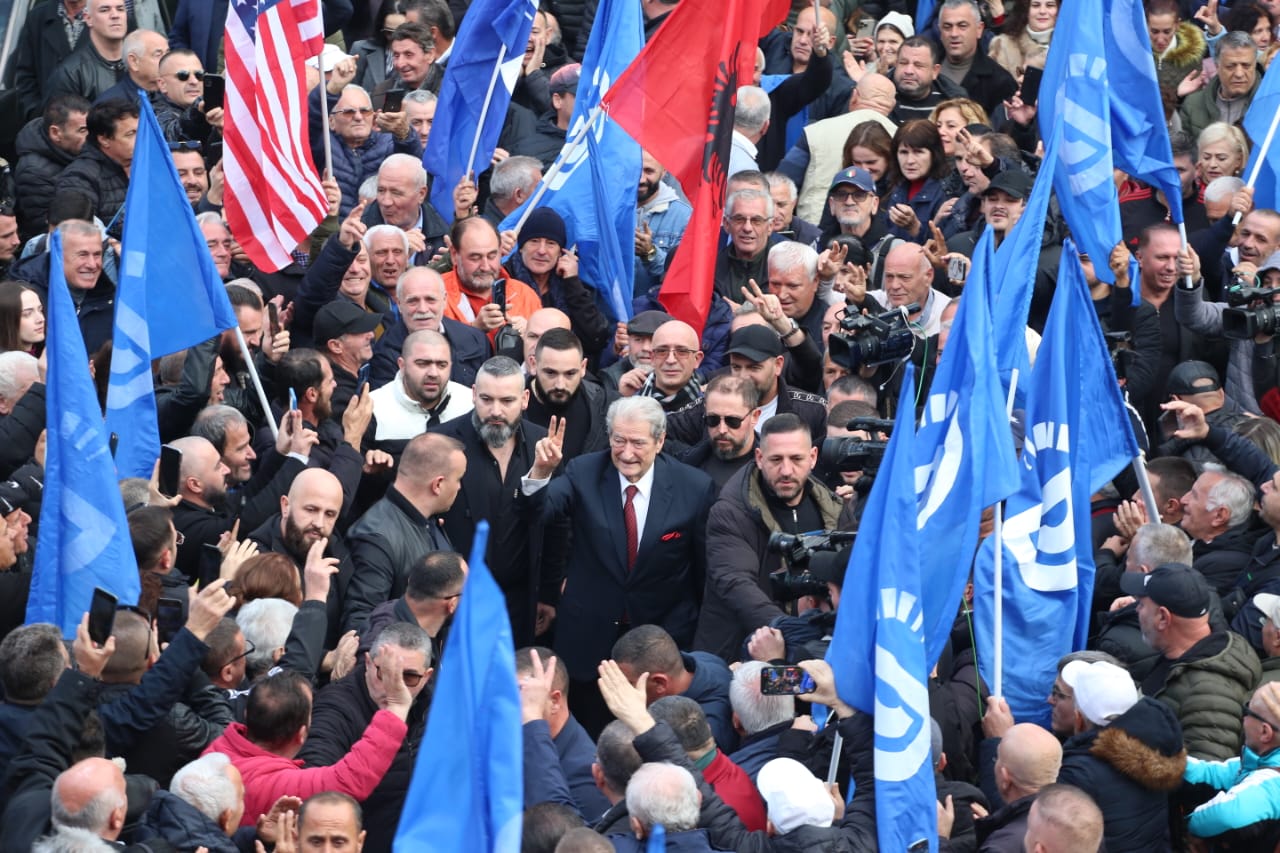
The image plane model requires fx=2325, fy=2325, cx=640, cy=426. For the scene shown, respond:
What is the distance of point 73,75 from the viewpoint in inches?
607

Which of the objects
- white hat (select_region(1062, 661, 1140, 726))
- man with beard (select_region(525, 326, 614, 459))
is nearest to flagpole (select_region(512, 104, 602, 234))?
man with beard (select_region(525, 326, 614, 459))

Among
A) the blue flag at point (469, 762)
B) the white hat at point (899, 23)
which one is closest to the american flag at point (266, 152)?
the white hat at point (899, 23)

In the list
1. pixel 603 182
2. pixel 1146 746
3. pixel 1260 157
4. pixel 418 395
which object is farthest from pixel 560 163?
pixel 1146 746

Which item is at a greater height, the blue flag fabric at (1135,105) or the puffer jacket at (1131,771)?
the blue flag fabric at (1135,105)

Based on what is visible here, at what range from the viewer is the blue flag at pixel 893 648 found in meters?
7.99

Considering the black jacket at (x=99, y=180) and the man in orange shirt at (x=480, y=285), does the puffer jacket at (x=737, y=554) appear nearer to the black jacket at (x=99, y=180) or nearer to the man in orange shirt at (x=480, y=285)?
the man in orange shirt at (x=480, y=285)

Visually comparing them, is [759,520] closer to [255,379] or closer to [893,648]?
[893,648]

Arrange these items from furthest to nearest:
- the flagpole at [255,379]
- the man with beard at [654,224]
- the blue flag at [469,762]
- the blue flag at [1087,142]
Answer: the man with beard at [654,224] < the blue flag at [1087,142] < the flagpole at [255,379] < the blue flag at [469,762]

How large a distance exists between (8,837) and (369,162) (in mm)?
7224

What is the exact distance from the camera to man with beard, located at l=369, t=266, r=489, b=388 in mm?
11938

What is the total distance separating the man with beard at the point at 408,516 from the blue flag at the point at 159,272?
1148 millimetres

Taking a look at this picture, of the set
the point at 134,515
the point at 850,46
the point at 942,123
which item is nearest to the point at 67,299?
the point at 134,515

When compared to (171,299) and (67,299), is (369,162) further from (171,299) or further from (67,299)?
(67,299)

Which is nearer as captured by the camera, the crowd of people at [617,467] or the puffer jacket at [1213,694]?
the crowd of people at [617,467]
